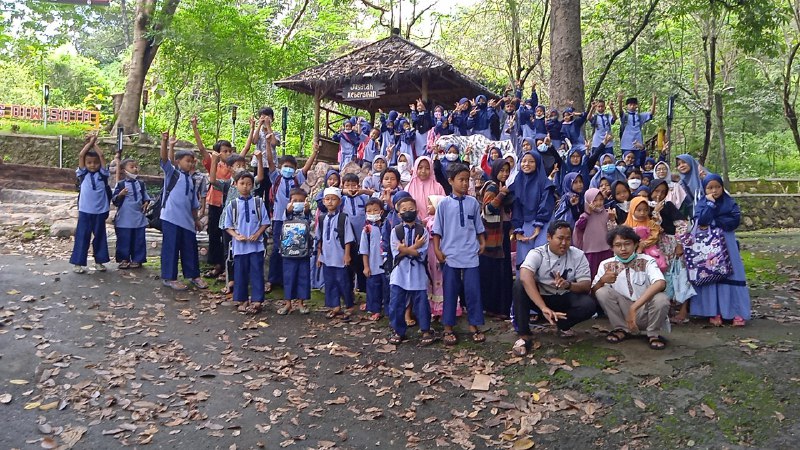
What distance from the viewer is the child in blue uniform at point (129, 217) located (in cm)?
795

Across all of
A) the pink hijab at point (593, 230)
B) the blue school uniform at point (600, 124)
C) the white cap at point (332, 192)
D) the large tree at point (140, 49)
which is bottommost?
the pink hijab at point (593, 230)

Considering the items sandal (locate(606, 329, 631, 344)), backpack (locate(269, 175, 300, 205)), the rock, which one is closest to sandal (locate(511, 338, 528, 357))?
sandal (locate(606, 329, 631, 344))

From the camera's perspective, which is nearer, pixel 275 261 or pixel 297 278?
pixel 297 278

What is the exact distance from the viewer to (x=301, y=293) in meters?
6.93

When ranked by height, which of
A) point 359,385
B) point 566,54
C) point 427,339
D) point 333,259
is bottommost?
point 359,385

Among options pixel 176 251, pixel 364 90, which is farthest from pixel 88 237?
pixel 364 90

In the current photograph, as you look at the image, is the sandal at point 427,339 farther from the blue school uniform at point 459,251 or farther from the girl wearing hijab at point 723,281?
the girl wearing hijab at point 723,281

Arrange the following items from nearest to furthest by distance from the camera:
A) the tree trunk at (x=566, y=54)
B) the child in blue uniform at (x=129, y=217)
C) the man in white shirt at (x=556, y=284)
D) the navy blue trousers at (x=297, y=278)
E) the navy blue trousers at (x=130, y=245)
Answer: the man in white shirt at (x=556, y=284) → the navy blue trousers at (x=297, y=278) → the child in blue uniform at (x=129, y=217) → the navy blue trousers at (x=130, y=245) → the tree trunk at (x=566, y=54)

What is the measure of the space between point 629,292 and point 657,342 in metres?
0.49

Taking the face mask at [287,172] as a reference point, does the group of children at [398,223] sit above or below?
below

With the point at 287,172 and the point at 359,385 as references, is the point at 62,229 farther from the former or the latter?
the point at 359,385

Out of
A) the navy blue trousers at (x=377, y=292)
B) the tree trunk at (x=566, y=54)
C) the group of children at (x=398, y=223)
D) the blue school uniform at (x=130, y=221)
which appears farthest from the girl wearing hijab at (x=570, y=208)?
the blue school uniform at (x=130, y=221)

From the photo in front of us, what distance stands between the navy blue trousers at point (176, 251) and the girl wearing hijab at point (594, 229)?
187 inches

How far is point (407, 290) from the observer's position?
19.5ft
